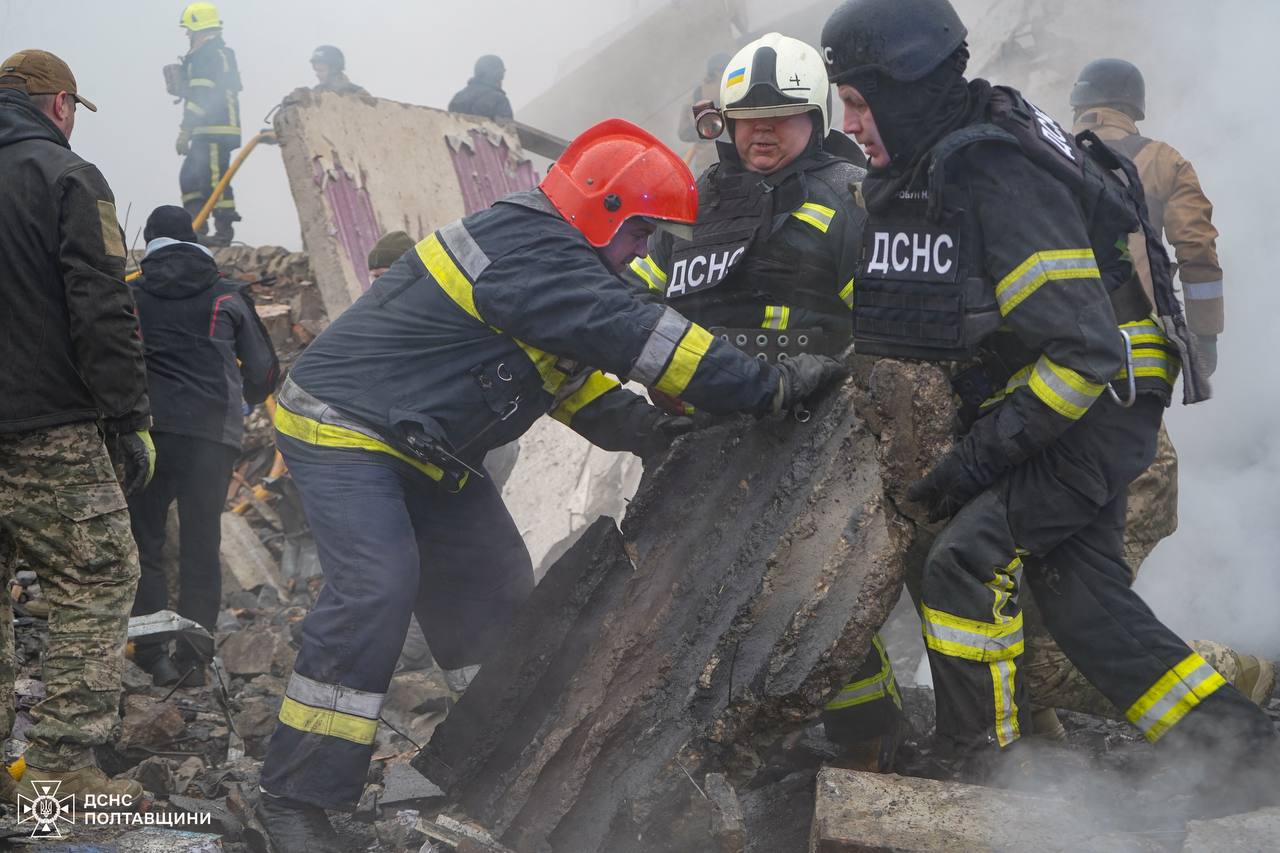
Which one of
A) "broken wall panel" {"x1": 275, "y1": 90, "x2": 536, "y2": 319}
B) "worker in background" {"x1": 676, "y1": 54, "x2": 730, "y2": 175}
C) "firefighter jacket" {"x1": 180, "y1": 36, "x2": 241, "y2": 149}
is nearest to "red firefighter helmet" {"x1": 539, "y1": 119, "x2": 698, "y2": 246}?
"broken wall panel" {"x1": 275, "y1": 90, "x2": 536, "y2": 319}

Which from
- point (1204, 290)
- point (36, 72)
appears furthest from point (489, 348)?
point (1204, 290)

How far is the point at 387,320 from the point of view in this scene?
11.9ft

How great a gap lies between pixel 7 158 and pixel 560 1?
19.4 metres

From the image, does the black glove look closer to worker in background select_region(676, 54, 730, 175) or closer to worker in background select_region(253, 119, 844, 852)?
worker in background select_region(253, 119, 844, 852)

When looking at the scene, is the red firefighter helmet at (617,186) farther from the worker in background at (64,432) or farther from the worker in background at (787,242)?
the worker in background at (64,432)

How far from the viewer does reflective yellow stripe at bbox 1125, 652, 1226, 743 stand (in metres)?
2.95

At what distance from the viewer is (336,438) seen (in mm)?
3564

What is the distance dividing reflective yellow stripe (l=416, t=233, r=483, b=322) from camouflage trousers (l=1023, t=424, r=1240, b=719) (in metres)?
2.02

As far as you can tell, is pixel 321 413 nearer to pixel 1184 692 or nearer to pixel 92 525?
pixel 92 525

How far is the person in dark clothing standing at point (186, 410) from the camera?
5414 mm

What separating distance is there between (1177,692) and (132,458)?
3506mm

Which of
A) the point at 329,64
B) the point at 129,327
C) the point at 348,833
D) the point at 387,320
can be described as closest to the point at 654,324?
the point at 387,320

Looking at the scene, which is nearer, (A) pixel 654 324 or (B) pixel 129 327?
(A) pixel 654 324

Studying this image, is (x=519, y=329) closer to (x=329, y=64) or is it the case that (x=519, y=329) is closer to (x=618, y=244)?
(x=618, y=244)
